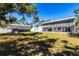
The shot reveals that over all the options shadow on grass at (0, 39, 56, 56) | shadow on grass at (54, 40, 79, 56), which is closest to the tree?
shadow on grass at (0, 39, 56, 56)

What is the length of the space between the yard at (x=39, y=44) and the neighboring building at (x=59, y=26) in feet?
0.40

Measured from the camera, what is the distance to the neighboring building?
15.3 feet

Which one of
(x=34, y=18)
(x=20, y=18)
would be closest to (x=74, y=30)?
(x=34, y=18)

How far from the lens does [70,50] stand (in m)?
4.32

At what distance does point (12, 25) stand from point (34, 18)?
0.62m

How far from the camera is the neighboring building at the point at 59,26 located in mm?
4664

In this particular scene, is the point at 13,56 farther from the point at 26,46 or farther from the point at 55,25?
the point at 55,25

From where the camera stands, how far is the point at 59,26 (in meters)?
4.80

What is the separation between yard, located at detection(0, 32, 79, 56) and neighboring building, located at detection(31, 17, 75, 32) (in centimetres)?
12

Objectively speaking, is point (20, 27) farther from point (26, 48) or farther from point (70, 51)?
point (70, 51)

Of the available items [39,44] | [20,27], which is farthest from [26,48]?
[20,27]

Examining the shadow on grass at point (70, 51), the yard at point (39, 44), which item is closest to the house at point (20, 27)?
the yard at point (39, 44)

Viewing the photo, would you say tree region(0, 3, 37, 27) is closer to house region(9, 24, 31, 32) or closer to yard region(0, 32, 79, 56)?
house region(9, 24, 31, 32)

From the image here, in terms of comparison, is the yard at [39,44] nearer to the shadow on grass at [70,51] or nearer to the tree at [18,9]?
the shadow on grass at [70,51]
